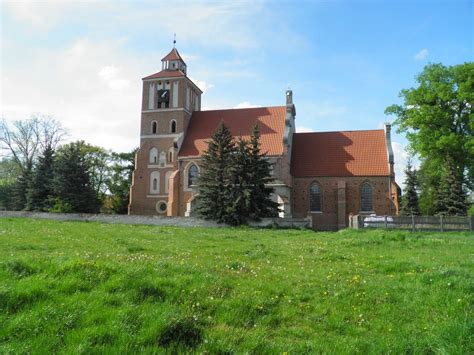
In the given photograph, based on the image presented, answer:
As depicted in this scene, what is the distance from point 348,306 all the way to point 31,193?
4048 cm

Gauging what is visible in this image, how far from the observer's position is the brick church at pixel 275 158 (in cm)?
3653

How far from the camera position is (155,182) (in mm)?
42000

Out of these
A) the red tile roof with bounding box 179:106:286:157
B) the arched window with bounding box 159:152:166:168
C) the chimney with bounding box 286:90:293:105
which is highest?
the chimney with bounding box 286:90:293:105

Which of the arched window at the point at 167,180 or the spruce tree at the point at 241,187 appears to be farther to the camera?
the arched window at the point at 167,180

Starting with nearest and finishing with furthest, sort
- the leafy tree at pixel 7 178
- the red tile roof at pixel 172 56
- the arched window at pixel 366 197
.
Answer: the arched window at pixel 366 197, the red tile roof at pixel 172 56, the leafy tree at pixel 7 178

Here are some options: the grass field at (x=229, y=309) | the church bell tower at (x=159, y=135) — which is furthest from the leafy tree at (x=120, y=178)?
the grass field at (x=229, y=309)

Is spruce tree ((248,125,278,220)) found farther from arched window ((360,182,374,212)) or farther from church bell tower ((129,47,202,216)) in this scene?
church bell tower ((129,47,202,216))

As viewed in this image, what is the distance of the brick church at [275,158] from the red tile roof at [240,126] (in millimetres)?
98

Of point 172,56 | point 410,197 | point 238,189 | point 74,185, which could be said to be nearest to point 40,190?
point 74,185

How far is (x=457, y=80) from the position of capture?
33.6m

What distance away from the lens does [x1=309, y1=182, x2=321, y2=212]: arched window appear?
37562 mm

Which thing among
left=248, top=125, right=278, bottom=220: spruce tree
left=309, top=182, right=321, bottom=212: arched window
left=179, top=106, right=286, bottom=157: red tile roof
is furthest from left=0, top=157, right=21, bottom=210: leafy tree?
left=309, top=182, right=321, bottom=212: arched window

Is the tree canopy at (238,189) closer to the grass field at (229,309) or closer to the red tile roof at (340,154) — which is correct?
the red tile roof at (340,154)

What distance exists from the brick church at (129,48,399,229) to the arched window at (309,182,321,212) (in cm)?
9
